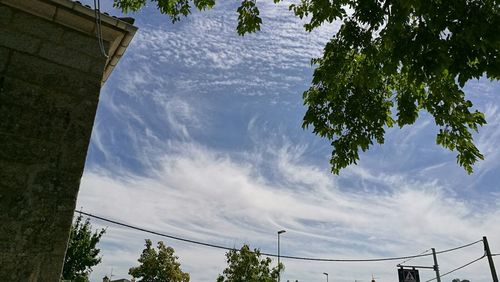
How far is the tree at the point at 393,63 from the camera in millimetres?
3668

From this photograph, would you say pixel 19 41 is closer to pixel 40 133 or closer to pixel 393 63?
pixel 40 133

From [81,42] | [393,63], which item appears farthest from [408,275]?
[81,42]

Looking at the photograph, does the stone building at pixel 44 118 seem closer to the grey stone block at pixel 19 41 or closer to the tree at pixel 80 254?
the grey stone block at pixel 19 41

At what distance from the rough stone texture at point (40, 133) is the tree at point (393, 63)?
2.94m

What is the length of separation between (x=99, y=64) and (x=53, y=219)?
5.76 ft

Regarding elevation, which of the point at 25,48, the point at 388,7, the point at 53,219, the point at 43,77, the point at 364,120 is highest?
the point at 388,7

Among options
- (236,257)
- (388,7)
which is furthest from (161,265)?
(388,7)

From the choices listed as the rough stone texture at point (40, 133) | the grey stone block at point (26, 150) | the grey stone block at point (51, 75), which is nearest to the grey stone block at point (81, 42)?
the rough stone texture at point (40, 133)

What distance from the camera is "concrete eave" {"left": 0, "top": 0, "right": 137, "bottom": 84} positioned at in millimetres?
4031

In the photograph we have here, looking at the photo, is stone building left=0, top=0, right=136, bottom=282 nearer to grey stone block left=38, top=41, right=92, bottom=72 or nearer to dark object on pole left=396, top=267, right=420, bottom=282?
grey stone block left=38, top=41, right=92, bottom=72

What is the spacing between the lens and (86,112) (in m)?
4.02

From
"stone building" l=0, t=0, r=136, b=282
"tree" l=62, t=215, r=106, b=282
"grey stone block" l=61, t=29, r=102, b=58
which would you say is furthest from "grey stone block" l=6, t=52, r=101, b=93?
"tree" l=62, t=215, r=106, b=282

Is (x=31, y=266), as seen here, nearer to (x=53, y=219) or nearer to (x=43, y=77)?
(x=53, y=219)

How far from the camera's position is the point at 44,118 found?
3801 mm
